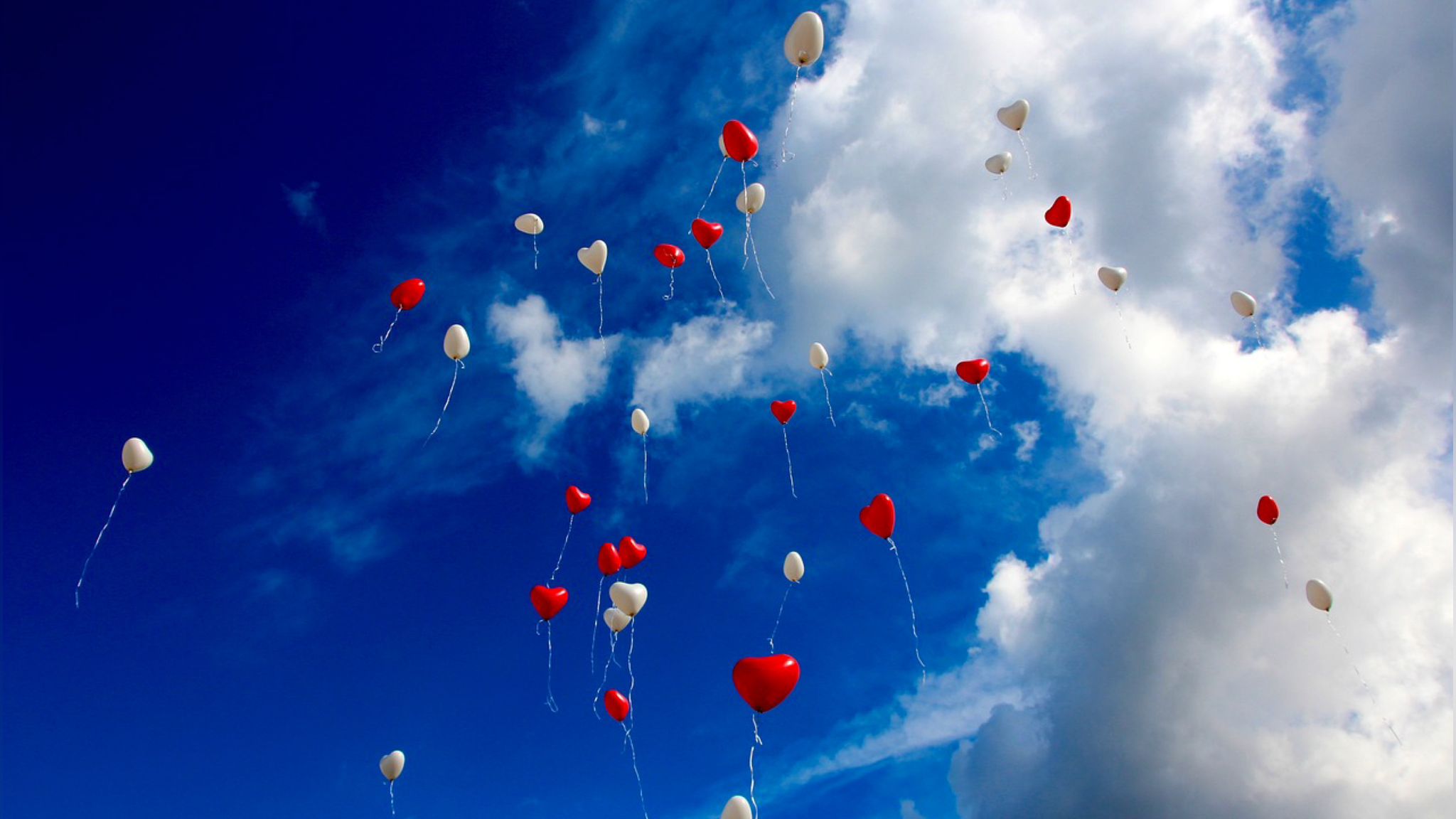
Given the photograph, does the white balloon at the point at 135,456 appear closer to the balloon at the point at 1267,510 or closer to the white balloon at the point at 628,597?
the white balloon at the point at 628,597

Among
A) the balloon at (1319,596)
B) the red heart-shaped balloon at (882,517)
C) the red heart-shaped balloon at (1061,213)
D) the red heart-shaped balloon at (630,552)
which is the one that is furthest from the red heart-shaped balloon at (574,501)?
the balloon at (1319,596)

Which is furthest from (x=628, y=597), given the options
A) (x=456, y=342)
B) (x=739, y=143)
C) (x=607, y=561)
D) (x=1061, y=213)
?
(x=1061, y=213)

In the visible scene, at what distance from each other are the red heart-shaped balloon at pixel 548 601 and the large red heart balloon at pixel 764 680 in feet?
12.8

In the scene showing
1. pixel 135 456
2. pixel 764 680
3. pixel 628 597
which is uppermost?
pixel 135 456

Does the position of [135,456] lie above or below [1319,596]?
above

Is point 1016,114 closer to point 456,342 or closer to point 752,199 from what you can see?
point 752,199

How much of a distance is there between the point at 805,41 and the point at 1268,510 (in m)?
10.3

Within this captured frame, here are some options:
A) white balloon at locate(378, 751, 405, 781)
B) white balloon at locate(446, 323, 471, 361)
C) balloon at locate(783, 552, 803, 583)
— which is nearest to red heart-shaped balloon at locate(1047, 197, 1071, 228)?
balloon at locate(783, 552, 803, 583)

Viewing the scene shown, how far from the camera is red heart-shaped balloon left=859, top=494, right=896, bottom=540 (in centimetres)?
1105

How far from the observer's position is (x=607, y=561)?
37.0 feet

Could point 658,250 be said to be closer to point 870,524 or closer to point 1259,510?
point 870,524

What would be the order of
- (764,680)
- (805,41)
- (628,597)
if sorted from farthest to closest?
(628,597) < (805,41) < (764,680)

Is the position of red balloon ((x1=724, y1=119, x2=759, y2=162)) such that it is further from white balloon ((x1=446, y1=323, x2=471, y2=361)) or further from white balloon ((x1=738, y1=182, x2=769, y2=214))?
white balloon ((x1=446, y1=323, x2=471, y2=361))

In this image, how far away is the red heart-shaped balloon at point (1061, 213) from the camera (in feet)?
38.8
